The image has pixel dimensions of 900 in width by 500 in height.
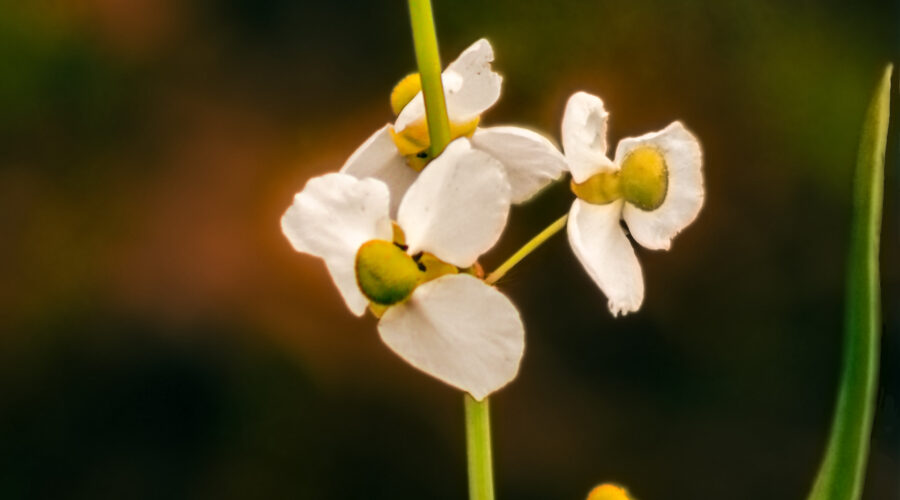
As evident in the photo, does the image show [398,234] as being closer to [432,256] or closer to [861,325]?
[432,256]

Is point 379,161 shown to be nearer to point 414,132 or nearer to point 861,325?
point 414,132

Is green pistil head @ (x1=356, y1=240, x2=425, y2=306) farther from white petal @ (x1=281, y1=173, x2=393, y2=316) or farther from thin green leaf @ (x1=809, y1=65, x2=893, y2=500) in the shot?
thin green leaf @ (x1=809, y1=65, x2=893, y2=500)

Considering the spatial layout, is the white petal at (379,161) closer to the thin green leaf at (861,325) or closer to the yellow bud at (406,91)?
the yellow bud at (406,91)

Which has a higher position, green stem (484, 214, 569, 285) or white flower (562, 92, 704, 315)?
white flower (562, 92, 704, 315)

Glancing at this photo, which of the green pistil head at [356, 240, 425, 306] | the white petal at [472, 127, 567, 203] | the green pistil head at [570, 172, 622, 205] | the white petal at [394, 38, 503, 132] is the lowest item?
the green pistil head at [356, 240, 425, 306]

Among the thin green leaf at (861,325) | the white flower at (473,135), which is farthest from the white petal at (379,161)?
the thin green leaf at (861,325)

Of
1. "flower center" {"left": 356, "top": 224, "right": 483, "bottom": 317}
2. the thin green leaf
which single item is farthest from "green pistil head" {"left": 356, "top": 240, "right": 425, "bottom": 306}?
the thin green leaf

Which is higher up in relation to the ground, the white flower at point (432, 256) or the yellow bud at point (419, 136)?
the yellow bud at point (419, 136)

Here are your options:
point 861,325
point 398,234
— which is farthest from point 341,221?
Answer: point 861,325
